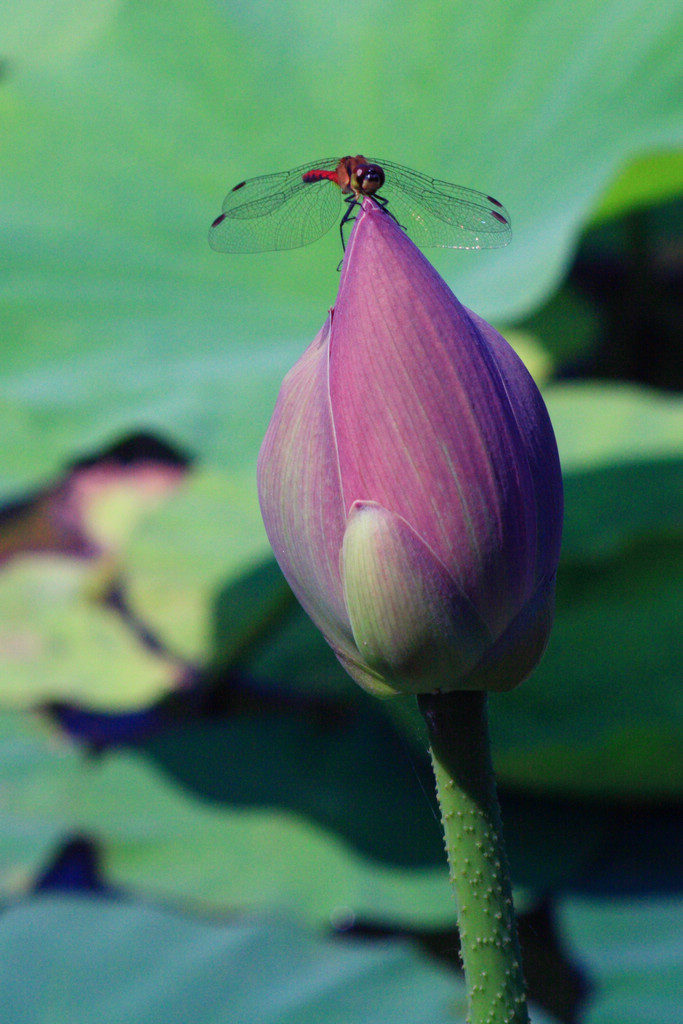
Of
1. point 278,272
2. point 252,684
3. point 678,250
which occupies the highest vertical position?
point 678,250

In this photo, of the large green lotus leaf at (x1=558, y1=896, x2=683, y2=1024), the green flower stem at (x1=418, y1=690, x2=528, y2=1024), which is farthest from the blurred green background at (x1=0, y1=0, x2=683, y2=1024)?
the green flower stem at (x1=418, y1=690, x2=528, y2=1024)

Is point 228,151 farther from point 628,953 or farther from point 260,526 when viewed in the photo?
point 628,953

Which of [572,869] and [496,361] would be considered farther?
[572,869]

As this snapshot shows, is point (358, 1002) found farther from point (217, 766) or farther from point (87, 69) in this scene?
point (87, 69)

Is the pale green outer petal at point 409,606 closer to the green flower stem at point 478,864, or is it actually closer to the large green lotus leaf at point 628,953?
the green flower stem at point 478,864

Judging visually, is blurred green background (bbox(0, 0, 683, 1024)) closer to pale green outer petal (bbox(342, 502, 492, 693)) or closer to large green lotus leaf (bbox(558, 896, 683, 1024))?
large green lotus leaf (bbox(558, 896, 683, 1024))

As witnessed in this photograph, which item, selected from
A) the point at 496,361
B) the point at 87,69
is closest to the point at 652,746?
the point at 496,361
